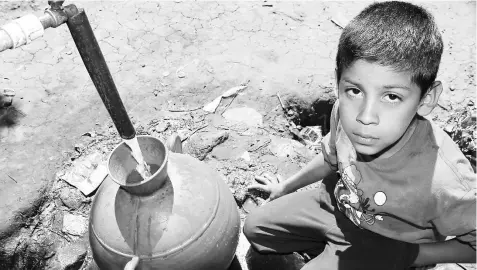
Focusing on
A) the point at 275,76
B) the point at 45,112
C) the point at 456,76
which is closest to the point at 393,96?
the point at 275,76

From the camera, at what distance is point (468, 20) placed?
13.9 ft

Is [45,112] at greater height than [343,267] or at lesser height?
greater

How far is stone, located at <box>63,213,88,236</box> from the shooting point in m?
2.98

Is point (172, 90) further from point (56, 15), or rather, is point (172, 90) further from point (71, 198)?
point (56, 15)

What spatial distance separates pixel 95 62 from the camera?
1.63 meters

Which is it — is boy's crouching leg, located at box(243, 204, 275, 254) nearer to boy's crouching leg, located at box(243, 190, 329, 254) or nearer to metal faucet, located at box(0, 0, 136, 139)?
boy's crouching leg, located at box(243, 190, 329, 254)

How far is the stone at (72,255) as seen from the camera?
2.88 metres

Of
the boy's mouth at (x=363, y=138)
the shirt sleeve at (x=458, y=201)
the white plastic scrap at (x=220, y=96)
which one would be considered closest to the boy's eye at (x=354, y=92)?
the boy's mouth at (x=363, y=138)

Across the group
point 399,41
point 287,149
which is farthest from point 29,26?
point 287,149

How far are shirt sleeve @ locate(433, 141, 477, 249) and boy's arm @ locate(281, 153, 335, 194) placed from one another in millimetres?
738

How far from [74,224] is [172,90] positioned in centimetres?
131

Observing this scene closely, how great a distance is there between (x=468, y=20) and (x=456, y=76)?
3.01ft

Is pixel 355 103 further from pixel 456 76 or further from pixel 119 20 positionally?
pixel 119 20

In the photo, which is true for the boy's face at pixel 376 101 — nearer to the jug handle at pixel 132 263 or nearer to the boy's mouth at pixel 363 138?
the boy's mouth at pixel 363 138
